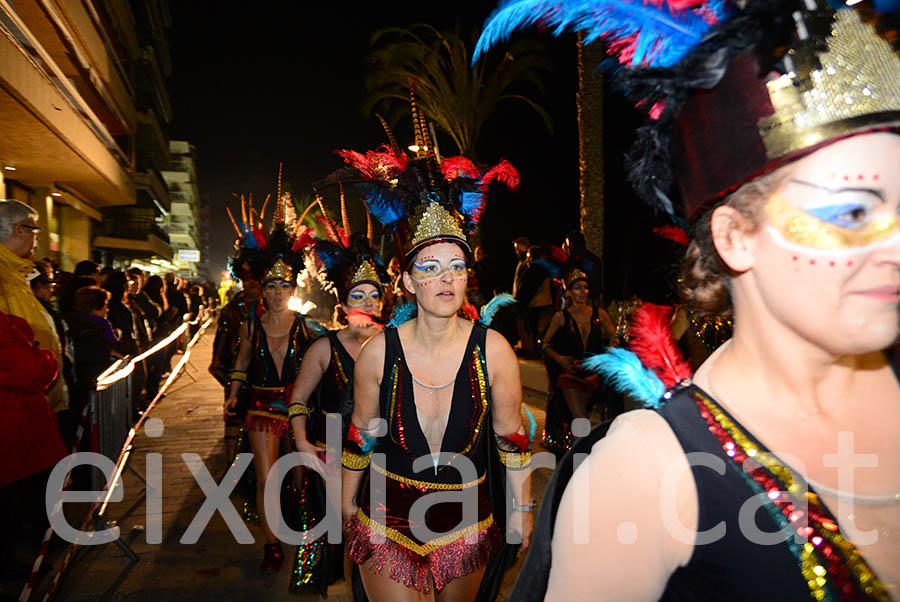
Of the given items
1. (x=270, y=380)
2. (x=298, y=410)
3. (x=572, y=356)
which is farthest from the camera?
(x=572, y=356)

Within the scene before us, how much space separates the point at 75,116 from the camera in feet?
49.2

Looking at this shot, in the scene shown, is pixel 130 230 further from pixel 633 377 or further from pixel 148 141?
pixel 633 377

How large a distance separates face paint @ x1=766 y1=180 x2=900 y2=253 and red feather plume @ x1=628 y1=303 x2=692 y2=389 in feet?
2.15

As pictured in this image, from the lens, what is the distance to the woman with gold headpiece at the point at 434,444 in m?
2.87

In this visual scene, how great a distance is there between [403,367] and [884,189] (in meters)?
2.30

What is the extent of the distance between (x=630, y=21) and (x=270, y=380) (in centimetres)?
477

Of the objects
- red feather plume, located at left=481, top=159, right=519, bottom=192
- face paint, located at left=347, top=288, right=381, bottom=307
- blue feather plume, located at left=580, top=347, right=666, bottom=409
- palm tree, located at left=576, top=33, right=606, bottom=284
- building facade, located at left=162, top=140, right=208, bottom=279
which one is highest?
building facade, located at left=162, top=140, right=208, bottom=279

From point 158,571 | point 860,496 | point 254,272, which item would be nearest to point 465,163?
point 860,496

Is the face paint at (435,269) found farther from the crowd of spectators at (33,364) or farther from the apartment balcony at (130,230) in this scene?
the apartment balcony at (130,230)

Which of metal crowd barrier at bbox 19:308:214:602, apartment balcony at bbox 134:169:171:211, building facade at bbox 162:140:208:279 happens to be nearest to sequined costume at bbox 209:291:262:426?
metal crowd barrier at bbox 19:308:214:602

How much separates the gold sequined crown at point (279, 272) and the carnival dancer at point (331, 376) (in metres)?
0.76

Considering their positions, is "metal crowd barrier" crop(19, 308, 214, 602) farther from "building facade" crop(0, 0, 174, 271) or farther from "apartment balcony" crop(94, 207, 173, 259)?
"apartment balcony" crop(94, 207, 173, 259)

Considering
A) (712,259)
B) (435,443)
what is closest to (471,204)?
(435,443)

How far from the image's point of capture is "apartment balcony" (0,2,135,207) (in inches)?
401
